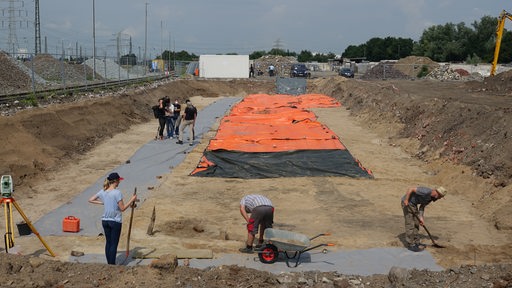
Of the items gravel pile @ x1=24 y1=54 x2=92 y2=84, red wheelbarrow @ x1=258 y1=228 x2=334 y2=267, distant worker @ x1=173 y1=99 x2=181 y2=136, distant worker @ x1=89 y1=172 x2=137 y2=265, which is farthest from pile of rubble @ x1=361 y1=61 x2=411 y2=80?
distant worker @ x1=89 y1=172 x2=137 y2=265

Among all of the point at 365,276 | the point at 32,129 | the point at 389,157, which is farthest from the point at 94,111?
the point at 365,276

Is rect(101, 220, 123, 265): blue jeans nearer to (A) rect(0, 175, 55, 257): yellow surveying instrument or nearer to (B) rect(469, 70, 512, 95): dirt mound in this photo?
(A) rect(0, 175, 55, 257): yellow surveying instrument

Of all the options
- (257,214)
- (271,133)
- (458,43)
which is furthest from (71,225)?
(458,43)

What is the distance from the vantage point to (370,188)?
13.6 m

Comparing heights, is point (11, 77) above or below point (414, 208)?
above

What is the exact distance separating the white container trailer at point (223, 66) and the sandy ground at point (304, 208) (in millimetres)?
39894

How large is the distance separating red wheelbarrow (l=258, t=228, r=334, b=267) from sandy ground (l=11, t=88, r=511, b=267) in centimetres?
86

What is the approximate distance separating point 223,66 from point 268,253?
50102mm

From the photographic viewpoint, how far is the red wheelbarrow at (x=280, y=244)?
7918 millimetres

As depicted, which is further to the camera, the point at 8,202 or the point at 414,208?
the point at 414,208

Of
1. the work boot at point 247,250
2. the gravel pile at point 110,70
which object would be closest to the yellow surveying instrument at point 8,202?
the work boot at point 247,250

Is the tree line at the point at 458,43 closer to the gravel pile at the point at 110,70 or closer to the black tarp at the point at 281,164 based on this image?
the gravel pile at the point at 110,70

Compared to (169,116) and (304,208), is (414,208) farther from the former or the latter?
(169,116)

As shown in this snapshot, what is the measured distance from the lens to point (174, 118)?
66.9ft
